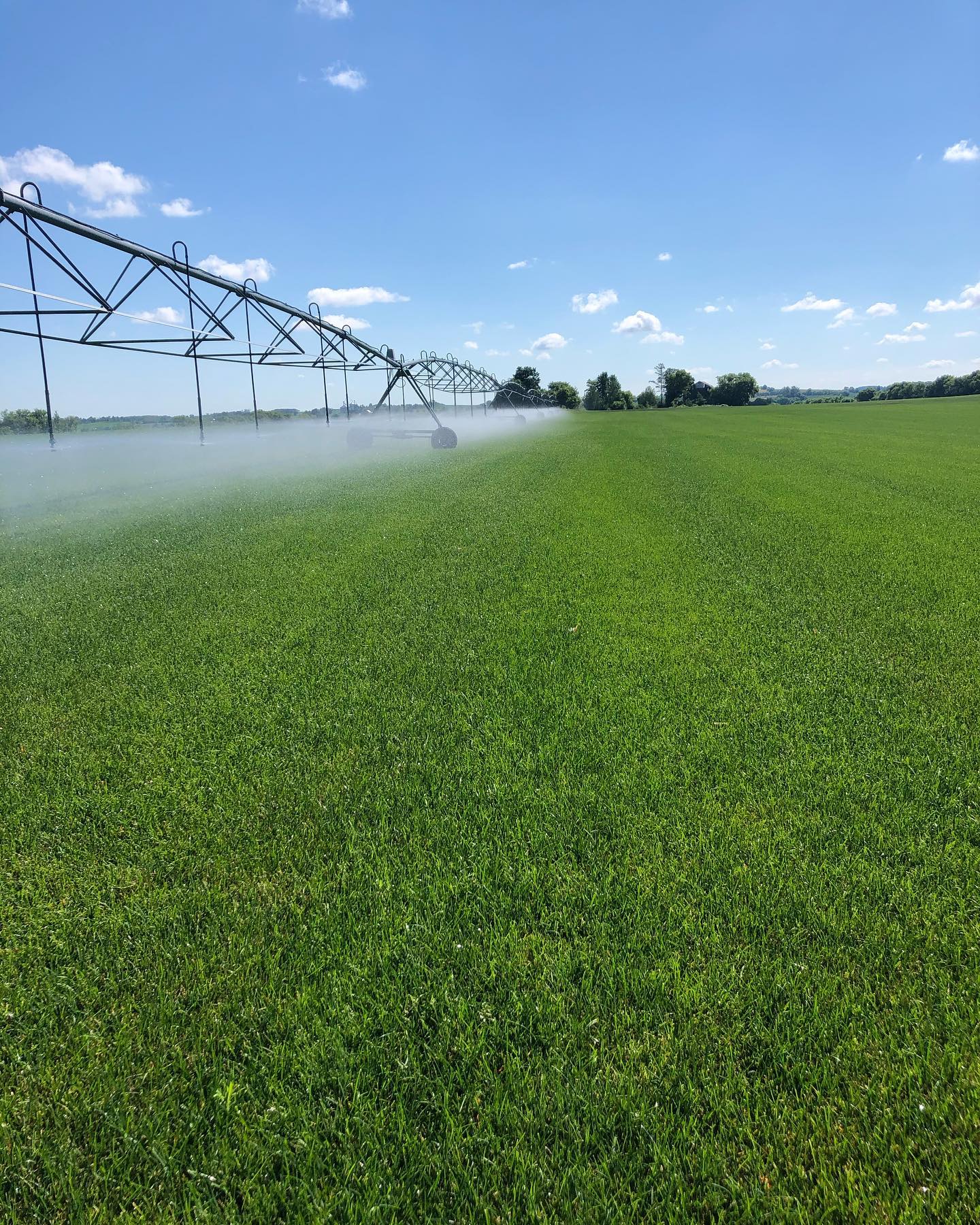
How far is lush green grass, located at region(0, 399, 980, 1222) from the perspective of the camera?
150 cm

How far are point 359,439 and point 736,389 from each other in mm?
102930

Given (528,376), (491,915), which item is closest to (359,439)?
(491,915)

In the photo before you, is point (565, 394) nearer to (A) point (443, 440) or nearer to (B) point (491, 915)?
(A) point (443, 440)

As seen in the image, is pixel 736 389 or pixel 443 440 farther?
pixel 736 389

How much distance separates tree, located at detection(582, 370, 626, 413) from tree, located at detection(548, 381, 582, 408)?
10.9 feet

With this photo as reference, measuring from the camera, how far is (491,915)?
88.0 inches

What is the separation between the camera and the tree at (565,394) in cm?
11869

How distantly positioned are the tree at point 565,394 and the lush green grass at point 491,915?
121m

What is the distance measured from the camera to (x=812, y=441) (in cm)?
2883

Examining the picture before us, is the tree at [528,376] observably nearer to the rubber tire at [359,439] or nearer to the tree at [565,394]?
the tree at [565,394]

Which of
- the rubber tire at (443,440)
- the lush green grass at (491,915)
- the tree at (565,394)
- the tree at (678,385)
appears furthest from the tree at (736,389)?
the lush green grass at (491,915)

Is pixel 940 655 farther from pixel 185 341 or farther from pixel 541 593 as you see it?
pixel 185 341

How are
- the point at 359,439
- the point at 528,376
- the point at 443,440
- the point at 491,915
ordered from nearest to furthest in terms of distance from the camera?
the point at 491,915
the point at 359,439
the point at 443,440
the point at 528,376

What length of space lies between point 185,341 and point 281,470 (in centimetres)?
459
